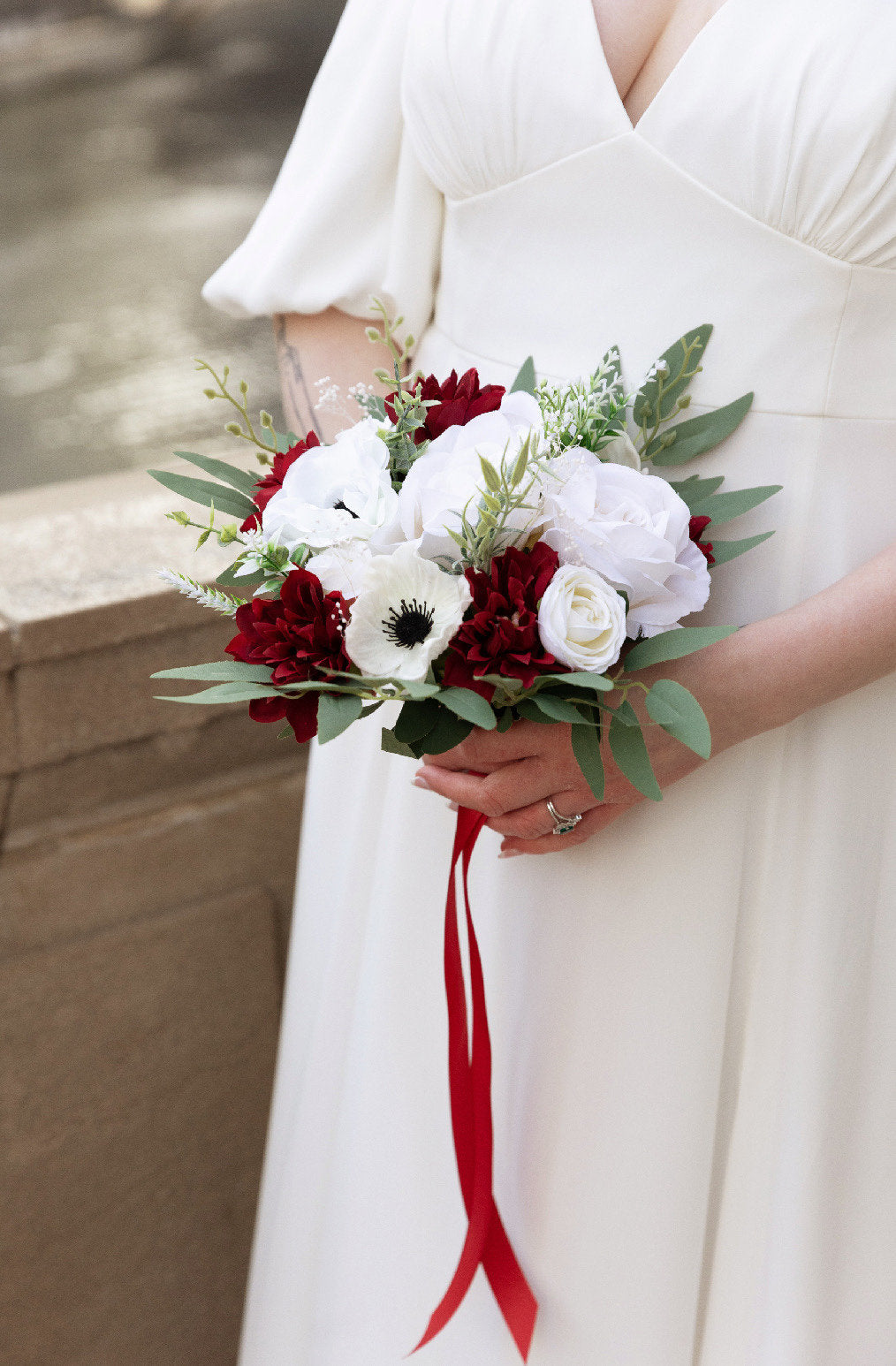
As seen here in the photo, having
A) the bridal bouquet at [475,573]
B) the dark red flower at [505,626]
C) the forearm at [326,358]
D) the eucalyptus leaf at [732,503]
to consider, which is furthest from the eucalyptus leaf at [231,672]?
the forearm at [326,358]

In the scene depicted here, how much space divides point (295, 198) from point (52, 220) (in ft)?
13.2

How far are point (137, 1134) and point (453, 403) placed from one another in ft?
3.50

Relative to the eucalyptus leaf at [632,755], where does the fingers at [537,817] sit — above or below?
below

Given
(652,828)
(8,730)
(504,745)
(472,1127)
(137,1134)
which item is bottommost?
(137,1134)

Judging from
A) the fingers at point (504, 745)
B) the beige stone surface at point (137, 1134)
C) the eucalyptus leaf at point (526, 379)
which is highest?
the eucalyptus leaf at point (526, 379)

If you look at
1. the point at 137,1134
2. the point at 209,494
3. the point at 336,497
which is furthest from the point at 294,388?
the point at 137,1134

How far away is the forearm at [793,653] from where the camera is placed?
767 mm

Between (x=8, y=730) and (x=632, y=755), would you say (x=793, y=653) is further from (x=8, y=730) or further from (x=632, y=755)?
(x=8, y=730)

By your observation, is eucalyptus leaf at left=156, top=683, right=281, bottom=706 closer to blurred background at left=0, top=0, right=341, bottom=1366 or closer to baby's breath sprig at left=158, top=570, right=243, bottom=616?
baby's breath sprig at left=158, top=570, right=243, bottom=616

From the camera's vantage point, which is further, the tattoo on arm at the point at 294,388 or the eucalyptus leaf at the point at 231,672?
the tattoo on arm at the point at 294,388

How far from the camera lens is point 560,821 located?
81 cm

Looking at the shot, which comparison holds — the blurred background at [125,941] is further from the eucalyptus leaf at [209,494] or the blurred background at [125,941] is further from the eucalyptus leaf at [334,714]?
the eucalyptus leaf at [334,714]

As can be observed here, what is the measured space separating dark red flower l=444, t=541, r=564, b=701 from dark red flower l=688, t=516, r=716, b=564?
5.3 inches

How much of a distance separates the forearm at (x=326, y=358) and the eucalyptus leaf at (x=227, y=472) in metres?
0.19
